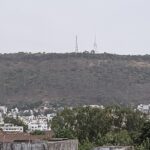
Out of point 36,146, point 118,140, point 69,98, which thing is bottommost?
point 69,98

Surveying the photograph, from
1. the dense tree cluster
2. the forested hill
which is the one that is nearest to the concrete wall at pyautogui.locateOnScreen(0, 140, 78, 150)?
the dense tree cluster

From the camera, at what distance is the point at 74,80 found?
14212 cm

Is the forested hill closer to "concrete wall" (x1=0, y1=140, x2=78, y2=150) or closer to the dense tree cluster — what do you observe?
the dense tree cluster

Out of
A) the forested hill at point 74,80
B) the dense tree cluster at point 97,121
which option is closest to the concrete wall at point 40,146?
the dense tree cluster at point 97,121

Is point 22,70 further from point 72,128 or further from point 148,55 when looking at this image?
point 72,128

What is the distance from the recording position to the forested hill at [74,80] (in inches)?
5492

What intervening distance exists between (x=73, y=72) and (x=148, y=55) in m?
24.3

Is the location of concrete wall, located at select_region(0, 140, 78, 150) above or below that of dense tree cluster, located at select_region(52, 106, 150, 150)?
above

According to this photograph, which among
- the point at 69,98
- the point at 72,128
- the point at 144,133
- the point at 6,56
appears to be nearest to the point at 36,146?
the point at 144,133

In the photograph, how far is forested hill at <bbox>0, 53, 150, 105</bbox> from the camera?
458 ft

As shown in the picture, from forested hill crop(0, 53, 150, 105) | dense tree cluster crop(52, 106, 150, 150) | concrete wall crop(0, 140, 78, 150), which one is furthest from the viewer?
forested hill crop(0, 53, 150, 105)

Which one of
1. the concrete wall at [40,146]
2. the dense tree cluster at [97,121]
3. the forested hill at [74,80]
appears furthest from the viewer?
the forested hill at [74,80]

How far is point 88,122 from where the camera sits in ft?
154

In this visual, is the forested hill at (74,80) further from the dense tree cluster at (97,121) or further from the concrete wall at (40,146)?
the concrete wall at (40,146)
